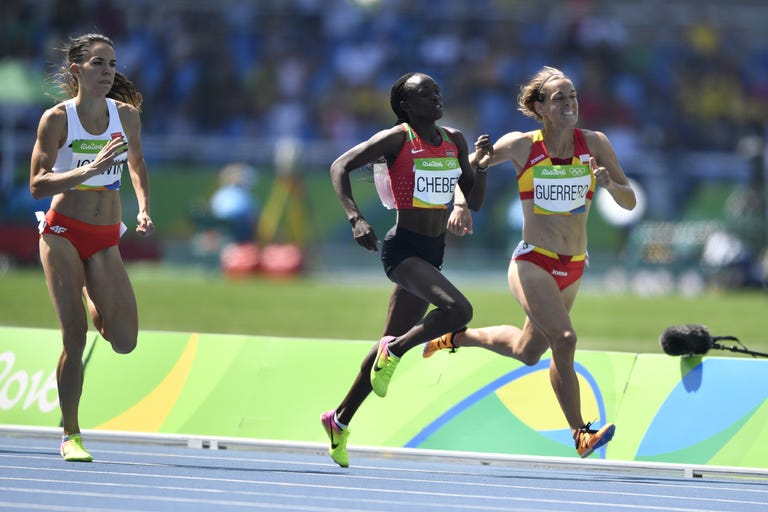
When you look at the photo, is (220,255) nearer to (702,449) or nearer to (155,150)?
(155,150)

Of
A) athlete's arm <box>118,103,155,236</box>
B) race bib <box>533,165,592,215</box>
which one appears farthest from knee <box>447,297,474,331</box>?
athlete's arm <box>118,103,155,236</box>

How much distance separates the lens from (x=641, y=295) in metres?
23.9

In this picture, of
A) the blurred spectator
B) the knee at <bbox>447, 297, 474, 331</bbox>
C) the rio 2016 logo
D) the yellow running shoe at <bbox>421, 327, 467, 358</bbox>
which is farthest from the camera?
the blurred spectator

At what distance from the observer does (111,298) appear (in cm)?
753

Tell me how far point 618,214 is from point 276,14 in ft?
35.0

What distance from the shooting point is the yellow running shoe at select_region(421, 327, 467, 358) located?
7.68 metres

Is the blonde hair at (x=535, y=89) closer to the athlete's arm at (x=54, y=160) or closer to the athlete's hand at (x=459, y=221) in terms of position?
the athlete's hand at (x=459, y=221)

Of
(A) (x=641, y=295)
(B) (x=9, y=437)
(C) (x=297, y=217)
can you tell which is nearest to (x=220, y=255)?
(C) (x=297, y=217)

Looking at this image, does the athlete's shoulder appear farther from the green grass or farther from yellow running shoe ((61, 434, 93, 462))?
the green grass

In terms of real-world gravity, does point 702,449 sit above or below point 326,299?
above

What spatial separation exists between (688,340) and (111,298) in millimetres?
3237

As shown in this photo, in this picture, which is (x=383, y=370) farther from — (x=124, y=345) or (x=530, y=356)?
(x=124, y=345)

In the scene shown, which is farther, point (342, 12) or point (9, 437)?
point (342, 12)

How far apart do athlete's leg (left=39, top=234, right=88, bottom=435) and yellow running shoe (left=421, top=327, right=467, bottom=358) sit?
1.97 m
